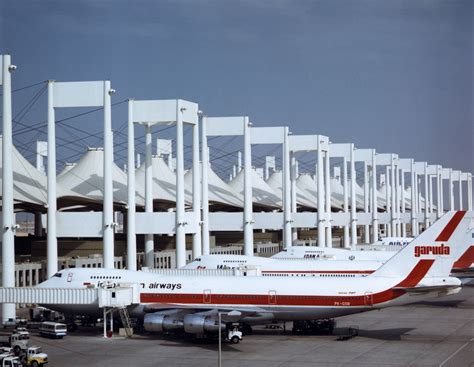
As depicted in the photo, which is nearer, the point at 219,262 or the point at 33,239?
the point at 219,262

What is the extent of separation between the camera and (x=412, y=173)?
19888cm

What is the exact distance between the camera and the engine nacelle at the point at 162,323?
212 feet

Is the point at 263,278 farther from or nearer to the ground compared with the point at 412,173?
nearer to the ground

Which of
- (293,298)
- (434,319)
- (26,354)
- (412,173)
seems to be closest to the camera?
(26,354)

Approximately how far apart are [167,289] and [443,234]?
2107 centimetres

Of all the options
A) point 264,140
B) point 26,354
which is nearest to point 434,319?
point 26,354

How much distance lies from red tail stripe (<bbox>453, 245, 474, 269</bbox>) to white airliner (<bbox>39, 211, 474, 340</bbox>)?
2620 cm

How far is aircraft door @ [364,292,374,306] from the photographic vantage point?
63.2 m

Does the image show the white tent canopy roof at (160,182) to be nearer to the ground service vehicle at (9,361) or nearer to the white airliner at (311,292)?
the white airliner at (311,292)

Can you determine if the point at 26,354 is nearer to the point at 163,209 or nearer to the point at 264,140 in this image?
the point at 264,140

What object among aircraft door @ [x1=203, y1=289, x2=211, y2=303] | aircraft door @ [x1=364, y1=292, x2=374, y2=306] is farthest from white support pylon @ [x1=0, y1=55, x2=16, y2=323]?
aircraft door @ [x1=364, y1=292, x2=374, y2=306]

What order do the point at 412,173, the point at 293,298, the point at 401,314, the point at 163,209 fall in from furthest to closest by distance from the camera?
1. the point at 412,173
2. the point at 163,209
3. the point at 401,314
4. the point at 293,298

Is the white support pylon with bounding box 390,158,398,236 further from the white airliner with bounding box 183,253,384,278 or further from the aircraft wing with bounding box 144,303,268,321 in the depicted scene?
the aircraft wing with bounding box 144,303,268,321

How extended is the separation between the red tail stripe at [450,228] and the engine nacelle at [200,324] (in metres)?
17.4
